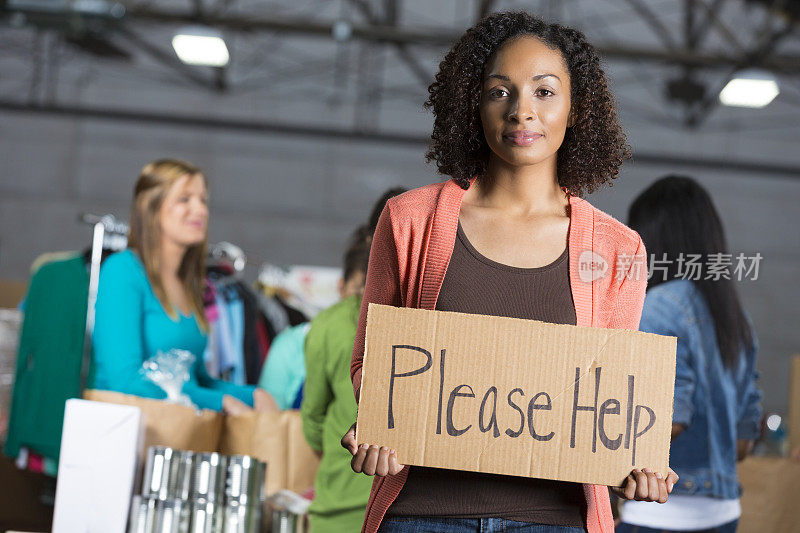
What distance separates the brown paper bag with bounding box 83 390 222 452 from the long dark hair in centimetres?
132

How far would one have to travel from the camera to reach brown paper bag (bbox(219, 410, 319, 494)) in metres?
2.78

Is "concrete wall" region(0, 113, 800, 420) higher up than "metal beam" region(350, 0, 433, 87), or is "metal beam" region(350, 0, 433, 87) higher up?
"metal beam" region(350, 0, 433, 87)

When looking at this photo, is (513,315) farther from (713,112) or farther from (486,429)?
(713,112)

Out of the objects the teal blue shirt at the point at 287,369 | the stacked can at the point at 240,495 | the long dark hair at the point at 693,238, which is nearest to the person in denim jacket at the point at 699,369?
the long dark hair at the point at 693,238

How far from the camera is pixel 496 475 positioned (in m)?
1.11

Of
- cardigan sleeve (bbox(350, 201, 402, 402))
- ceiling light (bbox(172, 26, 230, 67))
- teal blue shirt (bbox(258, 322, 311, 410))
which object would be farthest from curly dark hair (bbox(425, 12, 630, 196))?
ceiling light (bbox(172, 26, 230, 67))

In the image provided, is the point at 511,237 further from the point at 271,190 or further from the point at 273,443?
the point at 271,190

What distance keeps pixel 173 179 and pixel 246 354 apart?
1.44 m

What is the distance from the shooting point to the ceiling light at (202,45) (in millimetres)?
6988

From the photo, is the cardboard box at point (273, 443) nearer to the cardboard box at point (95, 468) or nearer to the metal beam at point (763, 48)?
the cardboard box at point (95, 468)

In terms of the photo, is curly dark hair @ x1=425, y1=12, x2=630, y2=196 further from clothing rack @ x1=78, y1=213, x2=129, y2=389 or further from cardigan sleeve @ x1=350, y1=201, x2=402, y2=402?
clothing rack @ x1=78, y1=213, x2=129, y2=389

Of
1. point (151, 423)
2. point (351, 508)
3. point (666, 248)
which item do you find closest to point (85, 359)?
point (151, 423)

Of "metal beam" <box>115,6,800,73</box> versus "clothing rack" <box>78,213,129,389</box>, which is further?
"metal beam" <box>115,6,800,73</box>

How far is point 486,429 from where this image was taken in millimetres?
1070
